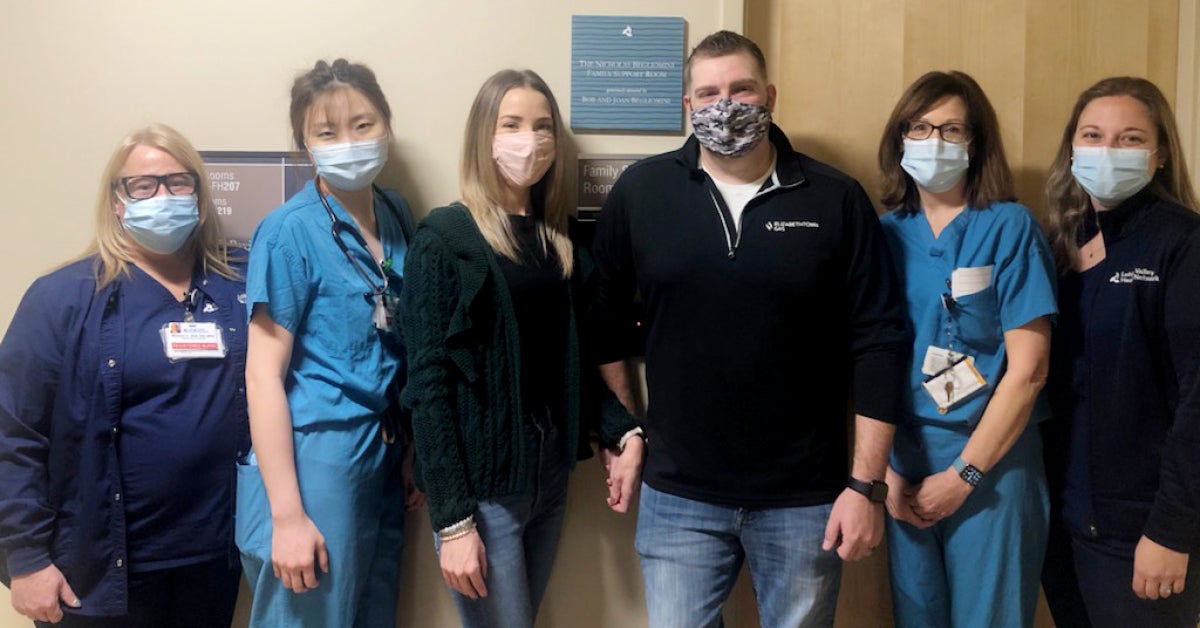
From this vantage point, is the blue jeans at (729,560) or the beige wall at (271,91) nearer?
the blue jeans at (729,560)

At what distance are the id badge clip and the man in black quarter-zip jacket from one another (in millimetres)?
68

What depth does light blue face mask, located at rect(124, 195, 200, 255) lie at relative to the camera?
5.10 feet

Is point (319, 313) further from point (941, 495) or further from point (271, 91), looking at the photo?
point (941, 495)

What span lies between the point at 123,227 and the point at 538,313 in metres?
1.01

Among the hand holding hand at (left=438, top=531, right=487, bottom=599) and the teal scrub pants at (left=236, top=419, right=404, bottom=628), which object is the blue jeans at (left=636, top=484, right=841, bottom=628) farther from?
the teal scrub pants at (left=236, top=419, right=404, bottom=628)

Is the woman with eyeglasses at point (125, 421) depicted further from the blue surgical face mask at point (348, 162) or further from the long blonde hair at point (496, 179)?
the long blonde hair at point (496, 179)

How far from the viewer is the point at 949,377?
151 cm

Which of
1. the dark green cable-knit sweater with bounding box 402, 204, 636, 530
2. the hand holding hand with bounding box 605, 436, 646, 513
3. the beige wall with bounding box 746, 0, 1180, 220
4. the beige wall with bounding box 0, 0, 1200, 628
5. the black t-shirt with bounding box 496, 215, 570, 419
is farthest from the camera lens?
the beige wall with bounding box 746, 0, 1180, 220

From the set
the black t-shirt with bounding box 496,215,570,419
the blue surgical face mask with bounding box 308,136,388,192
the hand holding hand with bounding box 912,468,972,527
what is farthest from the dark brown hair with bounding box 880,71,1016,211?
the blue surgical face mask with bounding box 308,136,388,192

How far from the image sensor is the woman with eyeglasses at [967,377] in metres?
1.49

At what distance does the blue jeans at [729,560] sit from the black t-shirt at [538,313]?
341mm

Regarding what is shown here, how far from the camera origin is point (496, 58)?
1864mm

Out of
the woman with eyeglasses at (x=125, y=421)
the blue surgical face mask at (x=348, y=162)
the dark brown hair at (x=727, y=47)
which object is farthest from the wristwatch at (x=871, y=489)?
the woman with eyeglasses at (x=125, y=421)

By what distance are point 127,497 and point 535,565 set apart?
0.94 metres
